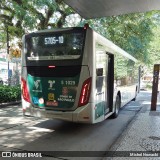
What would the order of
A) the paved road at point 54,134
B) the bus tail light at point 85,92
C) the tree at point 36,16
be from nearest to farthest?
the paved road at point 54,134
the bus tail light at point 85,92
the tree at point 36,16

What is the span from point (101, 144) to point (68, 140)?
0.91 m

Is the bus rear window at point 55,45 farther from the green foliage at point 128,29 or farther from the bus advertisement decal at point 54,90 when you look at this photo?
the green foliage at point 128,29

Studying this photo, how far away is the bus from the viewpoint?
6.31 m

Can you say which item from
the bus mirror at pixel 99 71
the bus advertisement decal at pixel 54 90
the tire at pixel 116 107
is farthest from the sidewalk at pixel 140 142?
the bus mirror at pixel 99 71

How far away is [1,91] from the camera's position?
11742 millimetres

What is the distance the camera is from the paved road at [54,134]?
567cm

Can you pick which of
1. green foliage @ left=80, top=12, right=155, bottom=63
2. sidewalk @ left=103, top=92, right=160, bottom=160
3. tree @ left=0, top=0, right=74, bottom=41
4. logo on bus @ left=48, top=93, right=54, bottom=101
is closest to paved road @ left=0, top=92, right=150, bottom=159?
sidewalk @ left=103, top=92, right=160, bottom=160

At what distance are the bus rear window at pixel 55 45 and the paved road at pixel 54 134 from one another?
7.29 feet

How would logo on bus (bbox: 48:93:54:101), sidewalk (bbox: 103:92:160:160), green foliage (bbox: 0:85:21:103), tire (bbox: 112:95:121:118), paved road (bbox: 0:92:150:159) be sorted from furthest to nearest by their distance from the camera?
green foliage (bbox: 0:85:21:103) < tire (bbox: 112:95:121:118) < logo on bus (bbox: 48:93:54:101) < paved road (bbox: 0:92:150:159) < sidewalk (bbox: 103:92:160:160)

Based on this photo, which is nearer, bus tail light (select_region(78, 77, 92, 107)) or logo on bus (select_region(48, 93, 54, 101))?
bus tail light (select_region(78, 77, 92, 107))

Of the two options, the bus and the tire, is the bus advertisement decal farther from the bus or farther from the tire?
the tire

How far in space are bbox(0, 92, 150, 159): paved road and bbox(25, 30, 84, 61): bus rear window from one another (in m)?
2.22

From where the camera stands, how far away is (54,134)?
22.2ft

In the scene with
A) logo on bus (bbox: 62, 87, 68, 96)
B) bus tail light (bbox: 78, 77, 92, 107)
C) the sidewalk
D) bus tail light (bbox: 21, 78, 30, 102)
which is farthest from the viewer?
bus tail light (bbox: 21, 78, 30, 102)
